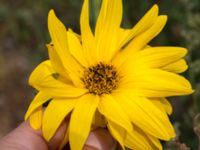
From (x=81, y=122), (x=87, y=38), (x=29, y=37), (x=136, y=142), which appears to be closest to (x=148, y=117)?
(x=136, y=142)

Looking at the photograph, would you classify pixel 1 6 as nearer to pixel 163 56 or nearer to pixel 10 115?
pixel 10 115

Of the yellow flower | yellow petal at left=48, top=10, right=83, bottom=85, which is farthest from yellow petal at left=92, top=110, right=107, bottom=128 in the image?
yellow petal at left=48, top=10, right=83, bottom=85

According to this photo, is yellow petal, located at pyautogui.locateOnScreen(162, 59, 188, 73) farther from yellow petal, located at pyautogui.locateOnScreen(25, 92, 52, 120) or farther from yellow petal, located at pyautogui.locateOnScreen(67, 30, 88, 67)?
yellow petal, located at pyautogui.locateOnScreen(25, 92, 52, 120)

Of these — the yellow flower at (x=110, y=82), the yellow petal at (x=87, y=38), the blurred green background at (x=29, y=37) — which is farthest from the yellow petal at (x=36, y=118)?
the blurred green background at (x=29, y=37)

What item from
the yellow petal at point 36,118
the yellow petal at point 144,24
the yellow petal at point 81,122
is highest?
the yellow petal at point 144,24

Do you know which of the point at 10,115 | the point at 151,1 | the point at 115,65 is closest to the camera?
the point at 115,65

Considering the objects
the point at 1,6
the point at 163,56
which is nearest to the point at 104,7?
the point at 163,56

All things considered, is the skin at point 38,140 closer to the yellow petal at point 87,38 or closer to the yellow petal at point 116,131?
the yellow petal at point 116,131
